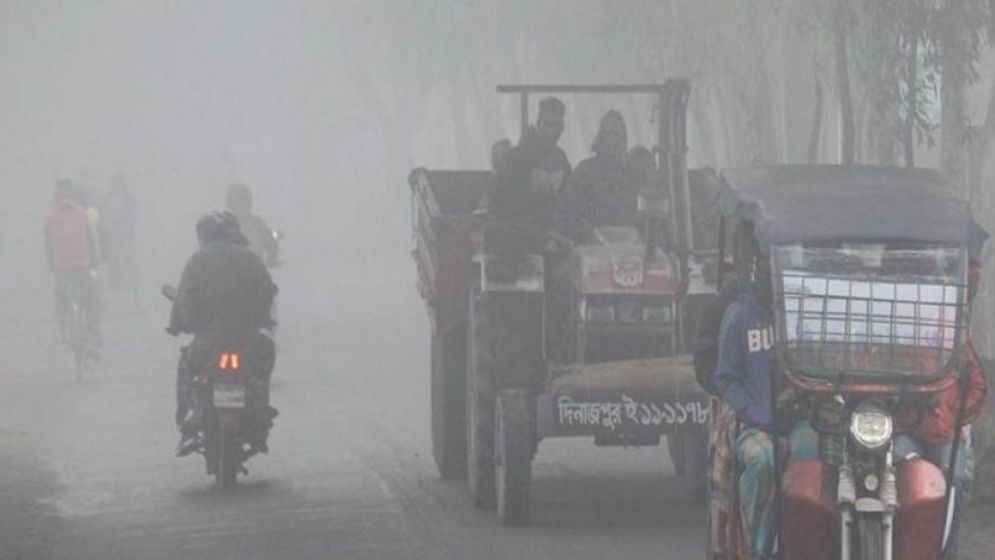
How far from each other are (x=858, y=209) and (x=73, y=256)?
18.3 metres

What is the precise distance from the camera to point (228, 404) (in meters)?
16.9

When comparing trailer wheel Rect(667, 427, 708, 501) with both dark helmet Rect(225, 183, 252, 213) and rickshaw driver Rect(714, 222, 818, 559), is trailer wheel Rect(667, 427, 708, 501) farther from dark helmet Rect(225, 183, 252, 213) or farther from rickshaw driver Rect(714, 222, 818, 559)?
dark helmet Rect(225, 183, 252, 213)

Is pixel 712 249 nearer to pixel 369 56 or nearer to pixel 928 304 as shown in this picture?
pixel 928 304

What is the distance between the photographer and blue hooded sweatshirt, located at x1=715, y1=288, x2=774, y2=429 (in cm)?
1040

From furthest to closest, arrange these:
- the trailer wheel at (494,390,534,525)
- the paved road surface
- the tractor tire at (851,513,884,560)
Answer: the trailer wheel at (494,390,534,525) < the paved road surface < the tractor tire at (851,513,884,560)

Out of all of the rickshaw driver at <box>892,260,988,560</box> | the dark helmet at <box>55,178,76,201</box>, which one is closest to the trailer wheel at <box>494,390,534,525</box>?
the rickshaw driver at <box>892,260,988,560</box>

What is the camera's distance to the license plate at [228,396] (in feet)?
55.5

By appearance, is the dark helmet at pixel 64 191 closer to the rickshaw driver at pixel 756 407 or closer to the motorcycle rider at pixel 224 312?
the motorcycle rider at pixel 224 312

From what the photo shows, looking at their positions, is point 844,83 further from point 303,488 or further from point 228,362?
point 228,362

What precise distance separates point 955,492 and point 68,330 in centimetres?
1883

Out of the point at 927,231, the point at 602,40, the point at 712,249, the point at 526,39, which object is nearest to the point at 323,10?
the point at 526,39

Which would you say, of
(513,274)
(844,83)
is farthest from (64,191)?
(513,274)

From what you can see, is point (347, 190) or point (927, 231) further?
point (347, 190)

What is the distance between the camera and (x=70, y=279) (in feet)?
92.9
